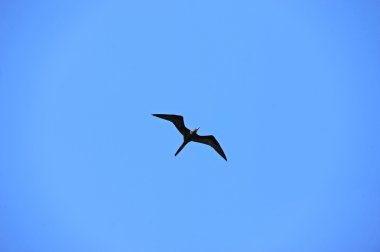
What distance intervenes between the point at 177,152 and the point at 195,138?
55.0 inches

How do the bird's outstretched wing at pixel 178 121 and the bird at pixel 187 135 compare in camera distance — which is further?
the bird at pixel 187 135

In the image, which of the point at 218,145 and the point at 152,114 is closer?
the point at 152,114

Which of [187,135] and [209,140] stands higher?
[209,140]

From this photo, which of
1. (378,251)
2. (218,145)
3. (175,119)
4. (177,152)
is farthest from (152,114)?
(378,251)

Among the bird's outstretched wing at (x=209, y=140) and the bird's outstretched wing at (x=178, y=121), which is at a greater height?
the bird's outstretched wing at (x=209, y=140)

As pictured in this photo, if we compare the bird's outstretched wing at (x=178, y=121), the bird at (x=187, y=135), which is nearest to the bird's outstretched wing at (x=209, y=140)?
the bird at (x=187, y=135)

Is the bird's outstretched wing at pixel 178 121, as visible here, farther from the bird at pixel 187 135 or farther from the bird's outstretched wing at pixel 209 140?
the bird's outstretched wing at pixel 209 140

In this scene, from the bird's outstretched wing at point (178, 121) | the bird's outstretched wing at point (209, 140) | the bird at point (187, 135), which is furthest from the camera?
the bird's outstretched wing at point (209, 140)

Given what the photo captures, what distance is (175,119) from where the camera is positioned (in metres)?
23.3

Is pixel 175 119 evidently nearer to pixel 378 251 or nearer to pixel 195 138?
pixel 195 138

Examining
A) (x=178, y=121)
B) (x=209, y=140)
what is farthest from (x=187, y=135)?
(x=209, y=140)

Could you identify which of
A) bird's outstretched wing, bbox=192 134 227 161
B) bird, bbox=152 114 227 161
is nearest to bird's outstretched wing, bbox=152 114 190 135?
bird, bbox=152 114 227 161

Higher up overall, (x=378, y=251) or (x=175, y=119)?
(x=378, y=251)

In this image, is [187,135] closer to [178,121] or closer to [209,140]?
[178,121]
